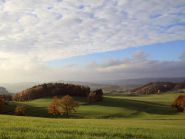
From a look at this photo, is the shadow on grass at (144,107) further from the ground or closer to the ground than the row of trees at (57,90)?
closer to the ground

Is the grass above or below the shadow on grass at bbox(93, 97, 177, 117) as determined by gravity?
above

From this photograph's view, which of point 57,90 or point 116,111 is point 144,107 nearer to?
point 116,111

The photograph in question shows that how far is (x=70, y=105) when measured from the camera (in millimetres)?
113062

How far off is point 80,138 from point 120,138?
2463 millimetres

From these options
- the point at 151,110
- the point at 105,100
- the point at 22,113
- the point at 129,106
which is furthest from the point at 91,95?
the point at 22,113

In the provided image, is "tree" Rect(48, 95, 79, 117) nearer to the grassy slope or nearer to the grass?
the grassy slope

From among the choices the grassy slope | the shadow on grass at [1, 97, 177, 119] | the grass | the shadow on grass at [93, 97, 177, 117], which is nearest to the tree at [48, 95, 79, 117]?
the shadow on grass at [1, 97, 177, 119]

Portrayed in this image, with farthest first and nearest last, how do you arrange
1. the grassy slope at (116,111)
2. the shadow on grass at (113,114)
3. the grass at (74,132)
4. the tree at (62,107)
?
the tree at (62,107), the shadow on grass at (113,114), the grassy slope at (116,111), the grass at (74,132)

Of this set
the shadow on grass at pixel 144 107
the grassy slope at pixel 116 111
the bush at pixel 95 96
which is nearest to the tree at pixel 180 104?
the grassy slope at pixel 116 111

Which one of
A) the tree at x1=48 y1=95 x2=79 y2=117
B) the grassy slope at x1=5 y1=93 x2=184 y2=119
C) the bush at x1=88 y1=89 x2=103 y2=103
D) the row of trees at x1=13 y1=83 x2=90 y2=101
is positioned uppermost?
the row of trees at x1=13 y1=83 x2=90 y2=101

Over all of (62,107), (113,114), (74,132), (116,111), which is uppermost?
(74,132)

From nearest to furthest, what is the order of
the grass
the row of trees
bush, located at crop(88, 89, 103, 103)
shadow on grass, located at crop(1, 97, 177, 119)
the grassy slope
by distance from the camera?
the grass < the grassy slope < shadow on grass, located at crop(1, 97, 177, 119) < bush, located at crop(88, 89, 103, 103) < the row of trees

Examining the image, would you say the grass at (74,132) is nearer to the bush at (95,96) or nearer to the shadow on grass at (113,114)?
the shadow on grass at (113,114)

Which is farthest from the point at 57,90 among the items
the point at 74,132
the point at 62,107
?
the point at 74,132
